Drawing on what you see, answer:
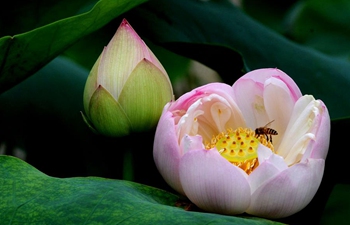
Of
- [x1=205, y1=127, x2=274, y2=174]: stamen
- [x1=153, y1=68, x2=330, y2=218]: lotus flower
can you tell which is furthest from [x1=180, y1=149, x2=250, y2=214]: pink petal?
[x1=205, y1=127, x2=274, y2=174]: stamen

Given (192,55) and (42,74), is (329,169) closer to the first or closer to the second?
(192,55)

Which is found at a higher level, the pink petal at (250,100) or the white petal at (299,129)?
the pink petal at (250,100)

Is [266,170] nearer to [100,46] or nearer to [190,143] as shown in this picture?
[190,143]

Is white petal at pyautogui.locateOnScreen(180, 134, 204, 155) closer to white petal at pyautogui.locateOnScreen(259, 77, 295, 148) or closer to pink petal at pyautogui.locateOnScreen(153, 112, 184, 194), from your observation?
pink petal at pyautogui.locateOnScreen(153, 112, 184, 194)

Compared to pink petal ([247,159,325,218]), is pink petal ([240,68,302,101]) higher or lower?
higher

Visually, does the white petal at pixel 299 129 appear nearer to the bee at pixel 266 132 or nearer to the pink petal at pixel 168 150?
the bee at pixel 266 132

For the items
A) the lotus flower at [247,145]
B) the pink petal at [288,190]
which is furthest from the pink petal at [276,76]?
the pink petal at [288,190]

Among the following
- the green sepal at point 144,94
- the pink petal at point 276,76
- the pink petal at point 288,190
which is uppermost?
the pink petal at point 276,76
